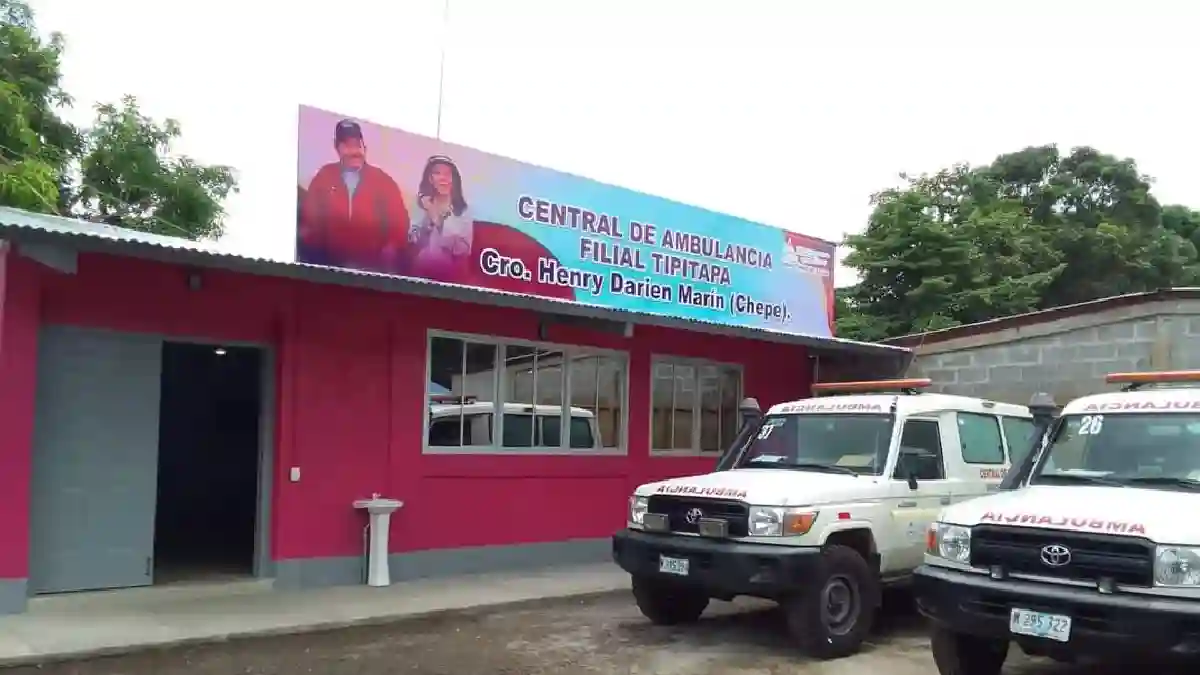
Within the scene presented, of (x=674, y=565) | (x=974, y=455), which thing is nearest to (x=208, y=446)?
(x=674, y=565)

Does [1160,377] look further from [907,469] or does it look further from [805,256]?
[805,256]

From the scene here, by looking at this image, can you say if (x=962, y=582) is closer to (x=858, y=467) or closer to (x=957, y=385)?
(x=858, y=467)

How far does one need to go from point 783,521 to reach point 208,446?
9.45 m

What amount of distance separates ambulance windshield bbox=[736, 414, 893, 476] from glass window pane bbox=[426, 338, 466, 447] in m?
3.55

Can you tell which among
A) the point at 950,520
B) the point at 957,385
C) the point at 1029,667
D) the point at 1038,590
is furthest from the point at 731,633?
the point at 957,385

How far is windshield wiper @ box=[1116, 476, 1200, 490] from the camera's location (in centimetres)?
642

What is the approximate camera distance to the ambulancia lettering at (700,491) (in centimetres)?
802

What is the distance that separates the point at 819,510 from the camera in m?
7.89

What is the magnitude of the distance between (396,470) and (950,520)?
20.1ft

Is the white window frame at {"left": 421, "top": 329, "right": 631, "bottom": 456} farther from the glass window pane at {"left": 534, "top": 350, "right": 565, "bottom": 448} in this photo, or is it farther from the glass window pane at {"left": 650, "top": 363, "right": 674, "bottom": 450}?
the glass window pane at {"left": 650, "top": 363, "right": 674, "bottom": 450}

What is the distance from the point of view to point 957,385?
48.1ft

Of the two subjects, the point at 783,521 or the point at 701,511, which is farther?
the point at 701,511

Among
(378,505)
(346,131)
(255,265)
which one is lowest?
(378,505)

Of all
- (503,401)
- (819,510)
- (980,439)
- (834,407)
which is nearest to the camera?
(819,510)
